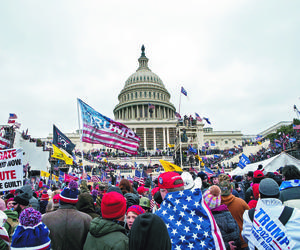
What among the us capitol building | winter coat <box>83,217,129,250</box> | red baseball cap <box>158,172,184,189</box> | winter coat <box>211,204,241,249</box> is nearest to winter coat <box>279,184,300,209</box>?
winter coat <box>211,204,241,249</box>

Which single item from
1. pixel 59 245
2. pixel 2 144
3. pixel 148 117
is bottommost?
pixel 59 245

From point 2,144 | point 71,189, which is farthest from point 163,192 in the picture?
point 2,144

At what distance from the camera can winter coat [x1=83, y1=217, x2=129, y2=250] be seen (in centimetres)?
270

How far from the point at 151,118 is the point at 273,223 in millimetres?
82123

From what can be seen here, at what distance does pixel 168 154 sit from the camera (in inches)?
2103

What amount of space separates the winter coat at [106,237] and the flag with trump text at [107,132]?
320 inches

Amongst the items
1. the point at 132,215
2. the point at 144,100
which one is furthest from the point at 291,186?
the point at 144,100

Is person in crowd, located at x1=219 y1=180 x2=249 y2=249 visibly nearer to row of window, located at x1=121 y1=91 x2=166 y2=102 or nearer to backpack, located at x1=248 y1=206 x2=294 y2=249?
backpack, located at x1=248 y1=206 x2=294 y2=249

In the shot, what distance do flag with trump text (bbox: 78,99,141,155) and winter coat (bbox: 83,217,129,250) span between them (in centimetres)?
812

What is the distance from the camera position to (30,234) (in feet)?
8.48

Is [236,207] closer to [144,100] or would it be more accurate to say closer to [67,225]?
[67,225]

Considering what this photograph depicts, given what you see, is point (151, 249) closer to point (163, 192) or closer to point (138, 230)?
point (138, 230)

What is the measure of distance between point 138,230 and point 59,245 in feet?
5.76

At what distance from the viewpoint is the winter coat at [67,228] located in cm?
348
